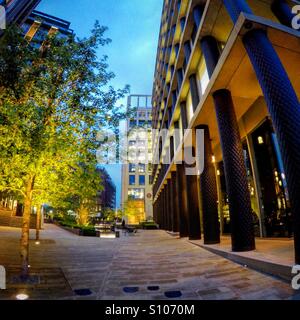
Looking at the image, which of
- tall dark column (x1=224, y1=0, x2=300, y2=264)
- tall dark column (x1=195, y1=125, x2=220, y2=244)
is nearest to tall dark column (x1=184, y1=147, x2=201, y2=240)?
tall dark column (x1=195, y1=125, x2=220, y2=244)

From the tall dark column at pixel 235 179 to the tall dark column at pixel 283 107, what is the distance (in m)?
2.54

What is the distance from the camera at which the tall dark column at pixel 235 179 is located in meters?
7.35

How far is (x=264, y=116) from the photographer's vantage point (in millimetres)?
11805

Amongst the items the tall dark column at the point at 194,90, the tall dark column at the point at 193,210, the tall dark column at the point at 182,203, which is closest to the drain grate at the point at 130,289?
the tall dark column at the point at 193,210

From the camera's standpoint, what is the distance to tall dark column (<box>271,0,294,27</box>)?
9125 millimetres

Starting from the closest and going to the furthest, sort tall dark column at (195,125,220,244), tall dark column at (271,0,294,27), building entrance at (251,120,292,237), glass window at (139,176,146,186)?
tall dark column at (271,0,294,27) → tall dark column at (195,125,220,244) → building entrance at (251,120,292,237) → glass window at (139,176,146,186)

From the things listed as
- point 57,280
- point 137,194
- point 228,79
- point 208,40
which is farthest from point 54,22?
point 137,194

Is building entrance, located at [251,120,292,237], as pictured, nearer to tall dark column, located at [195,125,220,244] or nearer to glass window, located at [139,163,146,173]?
tall dark column, located at [195,125,220,244]

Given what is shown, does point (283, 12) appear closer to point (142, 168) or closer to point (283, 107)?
point (283, 107)

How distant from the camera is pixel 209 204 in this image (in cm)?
1059

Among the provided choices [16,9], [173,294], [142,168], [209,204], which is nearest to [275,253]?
[173,294]

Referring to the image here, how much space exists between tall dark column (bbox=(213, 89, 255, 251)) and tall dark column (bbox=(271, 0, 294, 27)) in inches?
163

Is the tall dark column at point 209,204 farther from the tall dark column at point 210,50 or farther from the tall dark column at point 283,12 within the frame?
the tall dark column at point 283,12

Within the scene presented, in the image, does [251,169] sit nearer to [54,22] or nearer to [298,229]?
[298,229]
